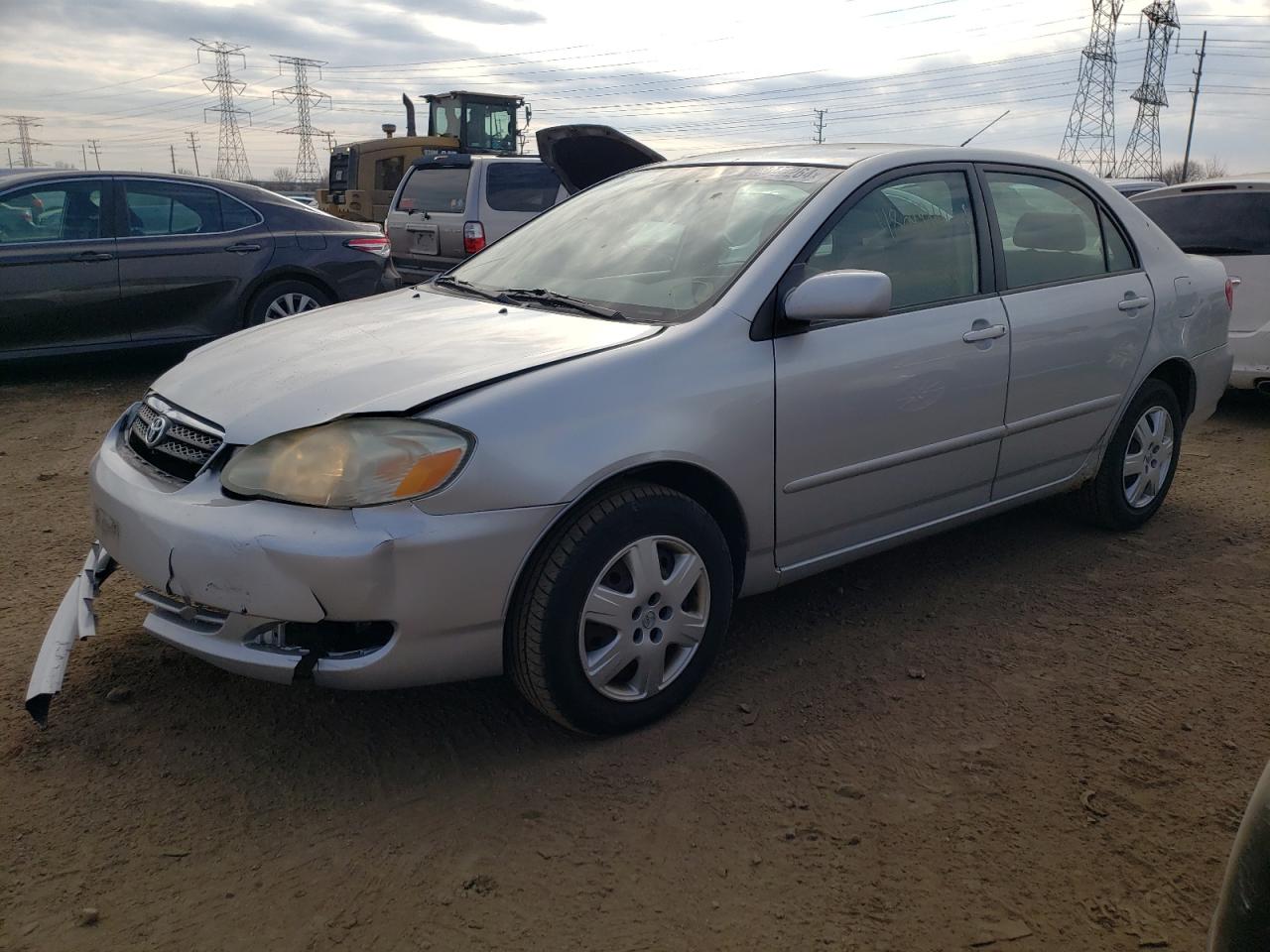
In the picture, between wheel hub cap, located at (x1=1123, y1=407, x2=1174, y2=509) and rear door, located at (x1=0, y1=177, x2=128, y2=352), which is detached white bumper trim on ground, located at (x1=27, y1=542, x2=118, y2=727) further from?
rear door, located at (x1=0, y1=177, x2=128, y2=352)

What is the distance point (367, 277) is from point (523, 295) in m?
5.16

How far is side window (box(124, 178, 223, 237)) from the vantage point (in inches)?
288

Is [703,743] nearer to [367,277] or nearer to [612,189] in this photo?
[612,189]

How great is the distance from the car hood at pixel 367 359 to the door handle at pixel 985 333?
1197mm

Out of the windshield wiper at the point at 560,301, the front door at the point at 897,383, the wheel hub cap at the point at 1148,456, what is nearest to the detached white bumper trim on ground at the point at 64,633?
the windshield wiper at the point at 560,301

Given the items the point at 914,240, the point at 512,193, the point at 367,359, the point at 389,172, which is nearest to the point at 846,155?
the point at 914,240

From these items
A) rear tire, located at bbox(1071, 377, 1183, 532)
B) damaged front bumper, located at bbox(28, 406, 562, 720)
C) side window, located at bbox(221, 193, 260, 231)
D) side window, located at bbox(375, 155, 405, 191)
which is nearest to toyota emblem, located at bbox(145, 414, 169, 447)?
damaged front bumper, located at bbox(28, 406, 562, 720)

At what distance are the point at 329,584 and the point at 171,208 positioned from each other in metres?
6.02

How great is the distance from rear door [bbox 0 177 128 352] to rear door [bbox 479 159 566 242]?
3905 millimetres

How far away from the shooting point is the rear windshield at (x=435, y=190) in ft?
35.2

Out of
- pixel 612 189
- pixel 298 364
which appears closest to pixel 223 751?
pixel 298 364

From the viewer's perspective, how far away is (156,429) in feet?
9.73

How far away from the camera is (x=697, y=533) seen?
2896 mm

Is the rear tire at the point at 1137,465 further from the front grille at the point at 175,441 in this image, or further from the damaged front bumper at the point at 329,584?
the front grille at the point at 175,441
